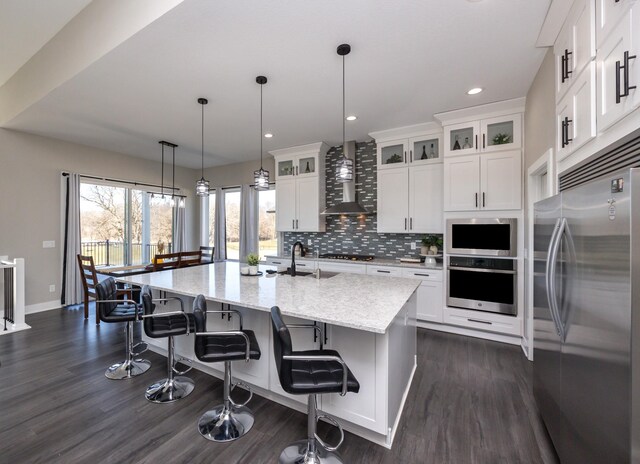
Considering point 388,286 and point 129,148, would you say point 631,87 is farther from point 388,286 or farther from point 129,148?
point 129,148

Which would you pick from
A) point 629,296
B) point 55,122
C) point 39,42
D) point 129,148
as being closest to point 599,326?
point 629,296

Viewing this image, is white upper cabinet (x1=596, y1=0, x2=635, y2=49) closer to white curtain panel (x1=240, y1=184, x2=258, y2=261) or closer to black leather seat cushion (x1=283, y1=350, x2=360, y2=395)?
black leather seat cushion (x1=283, y1=350, x2=360, y2=395)

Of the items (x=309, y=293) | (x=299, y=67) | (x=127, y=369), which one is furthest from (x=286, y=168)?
(x=127, y=369)

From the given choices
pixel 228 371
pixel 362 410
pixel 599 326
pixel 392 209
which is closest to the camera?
pixel 599 326

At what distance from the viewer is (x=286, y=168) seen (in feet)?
17.7

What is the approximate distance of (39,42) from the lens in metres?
A: 3.16

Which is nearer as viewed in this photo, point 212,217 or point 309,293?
point 309,293

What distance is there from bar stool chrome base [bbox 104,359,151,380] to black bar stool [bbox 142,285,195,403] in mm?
340

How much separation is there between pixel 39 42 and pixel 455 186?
17.5 ft

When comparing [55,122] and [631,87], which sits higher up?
[55,122]

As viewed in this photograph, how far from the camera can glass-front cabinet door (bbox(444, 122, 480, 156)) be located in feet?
11.9

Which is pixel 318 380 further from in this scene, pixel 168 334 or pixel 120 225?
pixel 120 225

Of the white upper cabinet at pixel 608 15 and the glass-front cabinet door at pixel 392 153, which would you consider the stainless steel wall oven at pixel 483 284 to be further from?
the white upper cabinet at pixel 608 15

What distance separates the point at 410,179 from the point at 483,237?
132 centimetres
